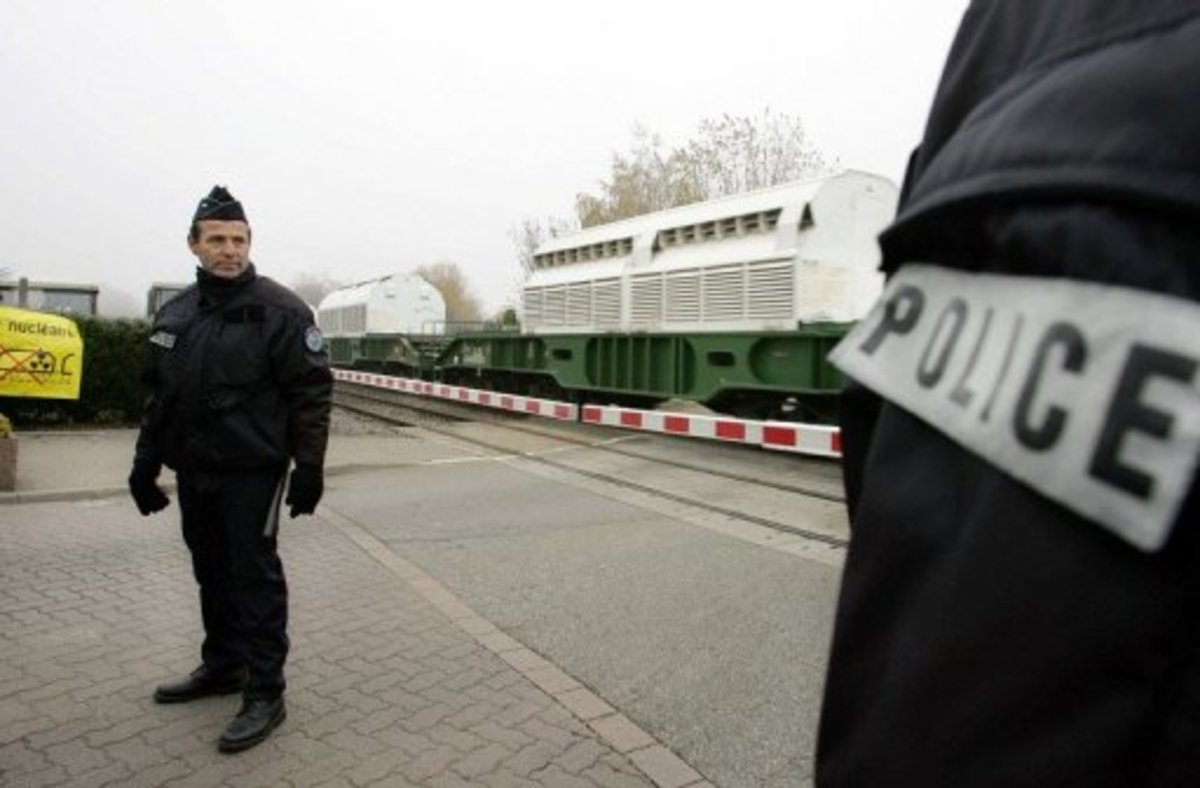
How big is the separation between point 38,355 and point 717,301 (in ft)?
30.0

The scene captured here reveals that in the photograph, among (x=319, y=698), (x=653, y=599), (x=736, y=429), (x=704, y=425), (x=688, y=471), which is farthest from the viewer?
(x=704, y=425)

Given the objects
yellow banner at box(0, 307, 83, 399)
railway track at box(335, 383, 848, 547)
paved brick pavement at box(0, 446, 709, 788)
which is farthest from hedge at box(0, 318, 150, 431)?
paved brick pavement at box(0, 446, 709, 788)

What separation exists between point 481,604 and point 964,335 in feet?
14.9

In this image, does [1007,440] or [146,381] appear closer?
[1007,440]

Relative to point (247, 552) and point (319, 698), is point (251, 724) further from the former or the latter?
point (247, 552)

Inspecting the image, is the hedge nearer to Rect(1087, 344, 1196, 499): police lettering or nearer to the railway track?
the railway track

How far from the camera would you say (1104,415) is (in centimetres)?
65

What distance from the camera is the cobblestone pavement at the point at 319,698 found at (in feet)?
10.3

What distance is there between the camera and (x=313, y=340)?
3703mm

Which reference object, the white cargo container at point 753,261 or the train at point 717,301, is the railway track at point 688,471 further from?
the white cargo container at point 753,261

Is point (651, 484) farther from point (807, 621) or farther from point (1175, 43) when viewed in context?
point (1175, 43)

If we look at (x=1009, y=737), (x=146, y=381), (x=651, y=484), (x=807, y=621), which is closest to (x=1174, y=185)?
(x=1009, y=737)

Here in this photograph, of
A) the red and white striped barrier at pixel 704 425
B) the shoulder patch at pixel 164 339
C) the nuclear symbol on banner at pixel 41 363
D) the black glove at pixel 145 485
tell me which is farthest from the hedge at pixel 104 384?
the shoulder patch at pixel 164 339

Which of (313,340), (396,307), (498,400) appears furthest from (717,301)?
(396,307)
